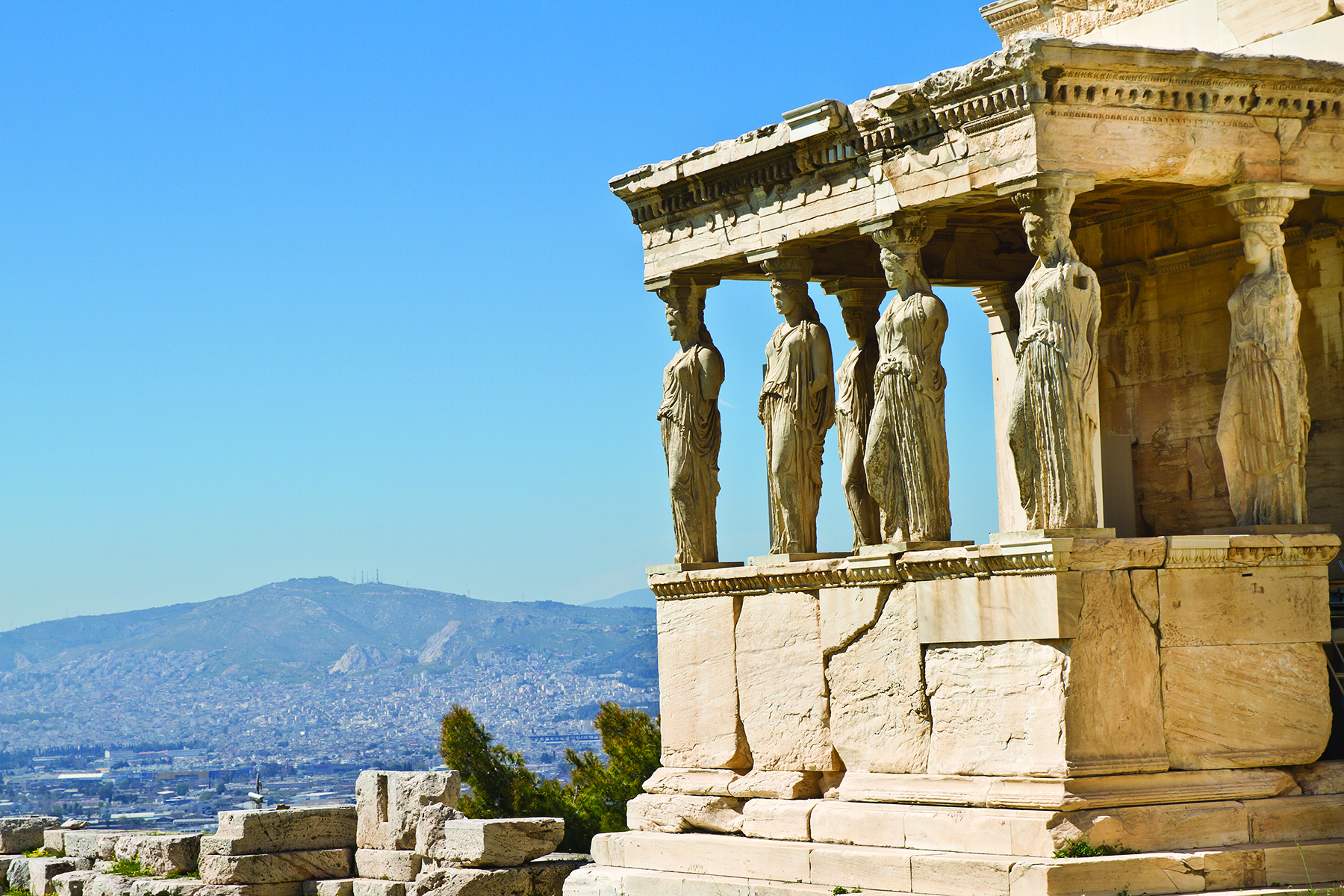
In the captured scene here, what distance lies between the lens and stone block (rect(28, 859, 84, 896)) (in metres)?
19.0

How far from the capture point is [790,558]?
14.0 metres

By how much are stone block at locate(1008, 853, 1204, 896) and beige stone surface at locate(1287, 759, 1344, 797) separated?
3.56 ft

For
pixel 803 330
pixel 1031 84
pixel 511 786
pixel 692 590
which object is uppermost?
pixel 1031 84

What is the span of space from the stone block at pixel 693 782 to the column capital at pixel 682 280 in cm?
338

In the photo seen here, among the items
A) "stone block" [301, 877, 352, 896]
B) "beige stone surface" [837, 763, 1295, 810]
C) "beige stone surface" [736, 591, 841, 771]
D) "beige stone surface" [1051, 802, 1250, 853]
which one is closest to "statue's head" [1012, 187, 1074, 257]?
"beige stone surface" [736, 591, 841, 771]

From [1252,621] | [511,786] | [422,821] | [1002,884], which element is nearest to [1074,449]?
[1252,621]

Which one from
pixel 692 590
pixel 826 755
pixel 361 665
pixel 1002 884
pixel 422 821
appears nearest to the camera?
pixel 1002 884

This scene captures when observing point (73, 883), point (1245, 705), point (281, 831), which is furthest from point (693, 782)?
point (73, 883)

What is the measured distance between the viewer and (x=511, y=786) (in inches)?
1031

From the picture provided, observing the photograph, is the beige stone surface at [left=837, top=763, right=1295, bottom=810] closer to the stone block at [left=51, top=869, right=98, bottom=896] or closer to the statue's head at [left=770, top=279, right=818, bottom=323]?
the statue's head at [left=770, top=279, right=818, bottom=323]

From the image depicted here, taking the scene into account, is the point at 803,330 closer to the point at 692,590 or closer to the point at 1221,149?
the point at 692,590

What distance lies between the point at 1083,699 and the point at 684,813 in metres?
3.43

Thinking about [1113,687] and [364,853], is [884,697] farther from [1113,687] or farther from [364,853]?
[364,853]

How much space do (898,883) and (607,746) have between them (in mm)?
15629
